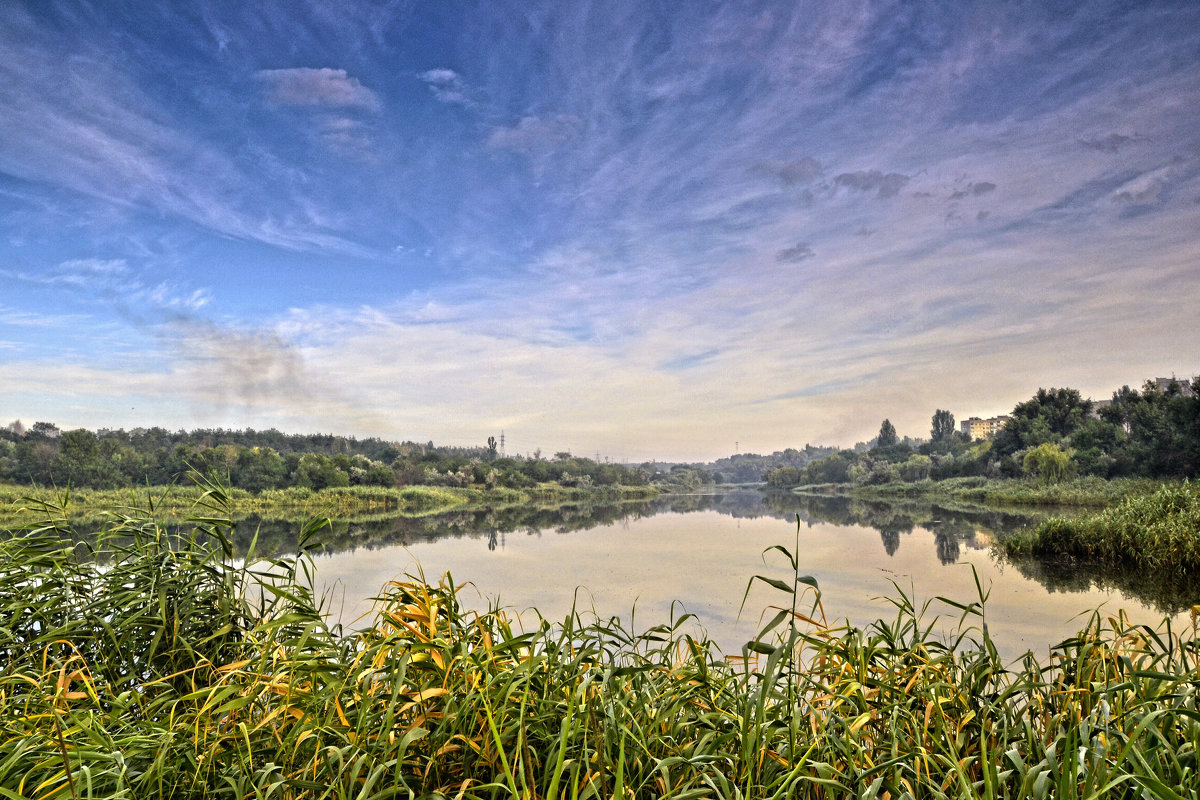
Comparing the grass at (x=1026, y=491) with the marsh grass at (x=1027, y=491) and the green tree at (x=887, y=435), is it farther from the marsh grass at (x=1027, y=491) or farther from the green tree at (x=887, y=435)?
the green tree at (x=887, y=435)

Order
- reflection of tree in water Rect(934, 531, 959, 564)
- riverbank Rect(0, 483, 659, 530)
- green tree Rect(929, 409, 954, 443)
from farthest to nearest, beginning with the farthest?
1. green tree Rect(929, 409, 954, 443)
2. riverbank Rect(0, 483, 659, 530)
3. reflection of tree in water Rect(934, 531, 959, 564)

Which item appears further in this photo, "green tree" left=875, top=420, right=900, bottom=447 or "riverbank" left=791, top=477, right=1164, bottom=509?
"green tree" left=875, top=420, right=900, bottom=447

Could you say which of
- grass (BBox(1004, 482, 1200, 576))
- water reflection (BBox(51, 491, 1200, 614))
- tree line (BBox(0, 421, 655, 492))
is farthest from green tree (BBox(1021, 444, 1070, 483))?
tree line (BBox(0, 421, 655, 492))

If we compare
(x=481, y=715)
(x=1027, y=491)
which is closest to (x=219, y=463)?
(x=481, y=715)

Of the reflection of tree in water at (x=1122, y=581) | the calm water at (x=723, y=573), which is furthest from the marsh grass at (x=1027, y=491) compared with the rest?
the reflection of tree in water at (x=1122, y=581)

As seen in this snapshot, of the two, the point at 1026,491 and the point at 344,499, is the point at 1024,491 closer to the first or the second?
the point at 1026,491

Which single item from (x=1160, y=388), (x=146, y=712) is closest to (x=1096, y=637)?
(x=146, y=712)

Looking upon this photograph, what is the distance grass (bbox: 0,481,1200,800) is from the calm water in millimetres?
451

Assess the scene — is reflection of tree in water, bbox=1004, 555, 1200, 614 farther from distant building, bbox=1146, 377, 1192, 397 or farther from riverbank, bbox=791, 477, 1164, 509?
distant building, bbox=1146, 377, 1192, 397

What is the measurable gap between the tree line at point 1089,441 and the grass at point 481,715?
31097 mm

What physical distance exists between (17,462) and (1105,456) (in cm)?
5527

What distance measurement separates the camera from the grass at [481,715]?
5.06 ft

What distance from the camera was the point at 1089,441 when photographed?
103 feet

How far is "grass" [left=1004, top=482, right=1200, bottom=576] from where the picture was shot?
31.8 feet
